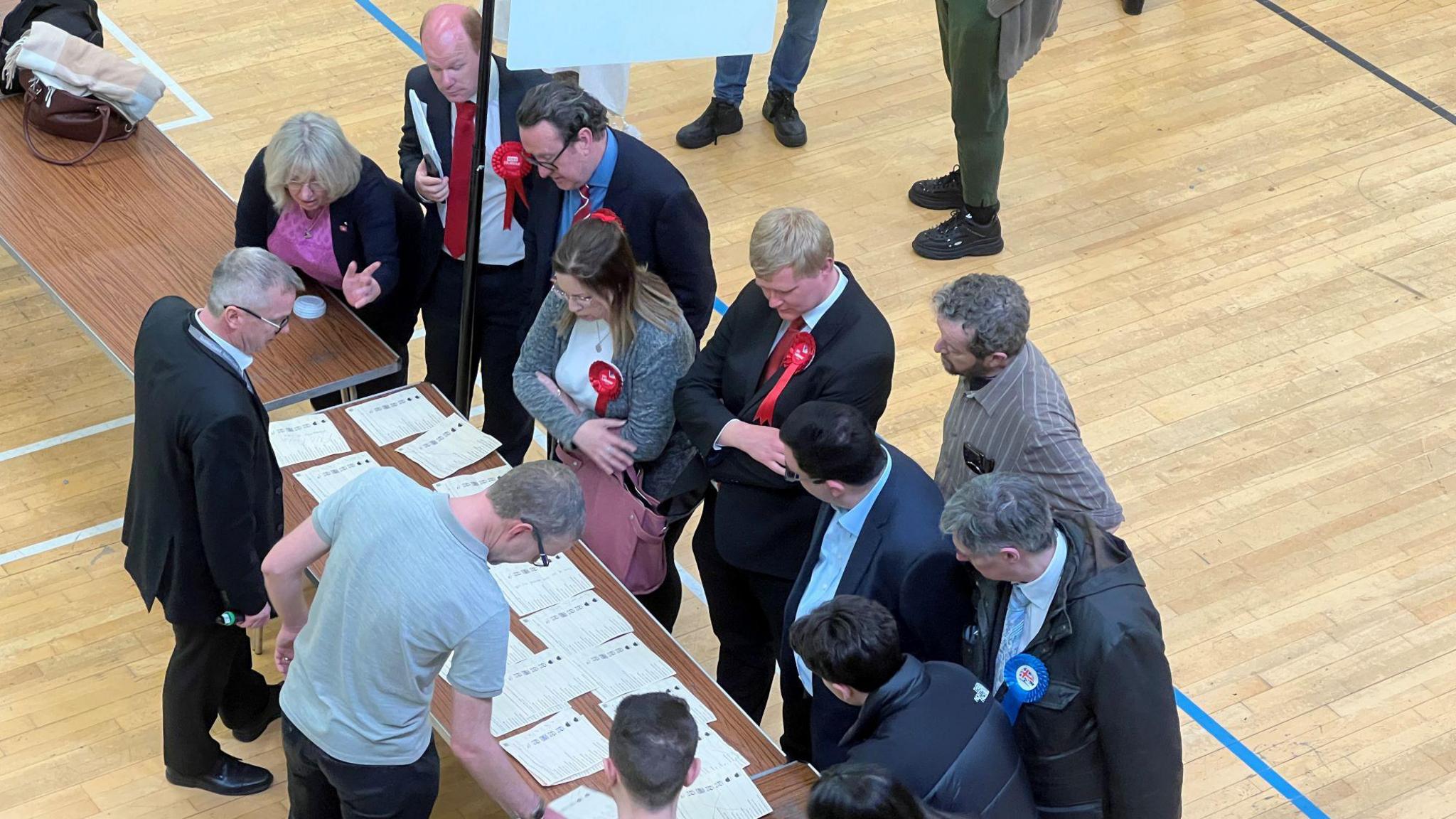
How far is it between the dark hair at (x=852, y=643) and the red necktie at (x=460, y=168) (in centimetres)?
202

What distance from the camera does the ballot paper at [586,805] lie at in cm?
319

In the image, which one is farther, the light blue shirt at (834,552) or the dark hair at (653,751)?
the light blue shirt at (834,552)

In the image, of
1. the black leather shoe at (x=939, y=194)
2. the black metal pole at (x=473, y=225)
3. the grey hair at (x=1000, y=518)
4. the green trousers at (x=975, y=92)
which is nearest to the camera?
the grey hair at (x=1000, y=518)

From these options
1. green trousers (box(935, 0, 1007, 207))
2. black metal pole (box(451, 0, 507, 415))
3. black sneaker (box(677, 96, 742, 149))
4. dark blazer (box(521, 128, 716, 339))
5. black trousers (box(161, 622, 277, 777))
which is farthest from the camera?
black sneaker (box(677, 96, 742, 149))

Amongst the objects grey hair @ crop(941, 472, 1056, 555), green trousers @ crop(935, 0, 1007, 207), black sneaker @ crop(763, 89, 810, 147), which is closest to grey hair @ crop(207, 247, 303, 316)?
grey hair @ crop(941, 472, 1056, 555)

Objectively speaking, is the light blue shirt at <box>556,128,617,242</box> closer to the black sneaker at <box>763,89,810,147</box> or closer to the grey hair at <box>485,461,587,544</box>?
the grey hair at <box>485,461,587,544</box>

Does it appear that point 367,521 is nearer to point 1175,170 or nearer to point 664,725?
point 664,725

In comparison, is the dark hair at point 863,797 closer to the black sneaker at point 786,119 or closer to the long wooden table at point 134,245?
the long wooden table at point 134,245

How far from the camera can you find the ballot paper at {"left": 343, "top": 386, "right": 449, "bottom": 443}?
168 inches

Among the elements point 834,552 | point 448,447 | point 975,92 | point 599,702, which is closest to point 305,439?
point 448,447

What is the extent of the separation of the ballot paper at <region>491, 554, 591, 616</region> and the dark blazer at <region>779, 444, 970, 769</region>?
0.79 metres

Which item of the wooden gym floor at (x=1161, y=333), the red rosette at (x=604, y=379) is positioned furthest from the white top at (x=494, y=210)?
the wooden gym floor at (x=1161, y=333)

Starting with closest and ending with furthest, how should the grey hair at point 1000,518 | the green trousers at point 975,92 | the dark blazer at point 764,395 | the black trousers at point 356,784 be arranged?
the grey hair at point 1000,518, the black trousers at point 356,784, the dark blazer at point 764,395, the green trousers at point 975,92

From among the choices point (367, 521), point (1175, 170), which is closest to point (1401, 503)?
point (1175, 170)
